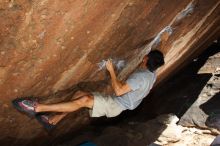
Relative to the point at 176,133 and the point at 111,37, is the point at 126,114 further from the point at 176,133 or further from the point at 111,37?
the point at 111,37

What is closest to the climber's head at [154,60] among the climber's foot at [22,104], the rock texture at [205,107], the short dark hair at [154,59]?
the short dark hair at [154,59]

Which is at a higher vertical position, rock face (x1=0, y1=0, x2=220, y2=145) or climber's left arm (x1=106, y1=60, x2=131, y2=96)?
rock face (x1=0, y1=0, x2=220, y2=145)

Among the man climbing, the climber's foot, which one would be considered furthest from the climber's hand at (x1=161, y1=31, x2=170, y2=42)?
the climber's foot

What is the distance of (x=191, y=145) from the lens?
18.2 feet


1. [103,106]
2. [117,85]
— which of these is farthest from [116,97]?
[117,85]

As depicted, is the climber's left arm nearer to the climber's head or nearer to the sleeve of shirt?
the sleeve of shirt

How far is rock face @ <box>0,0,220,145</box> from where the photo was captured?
109 inches

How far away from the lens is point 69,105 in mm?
4023

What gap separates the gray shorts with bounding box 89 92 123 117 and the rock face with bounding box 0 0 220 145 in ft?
1.09

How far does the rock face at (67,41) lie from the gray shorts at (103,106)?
1.09 feet

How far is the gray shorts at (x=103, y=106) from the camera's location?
427 cm

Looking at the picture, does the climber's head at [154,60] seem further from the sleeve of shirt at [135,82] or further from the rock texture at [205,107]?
the rock texture at [205,107]

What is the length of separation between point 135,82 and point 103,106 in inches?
23.4

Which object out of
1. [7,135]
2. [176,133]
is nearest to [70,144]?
[7,135]
